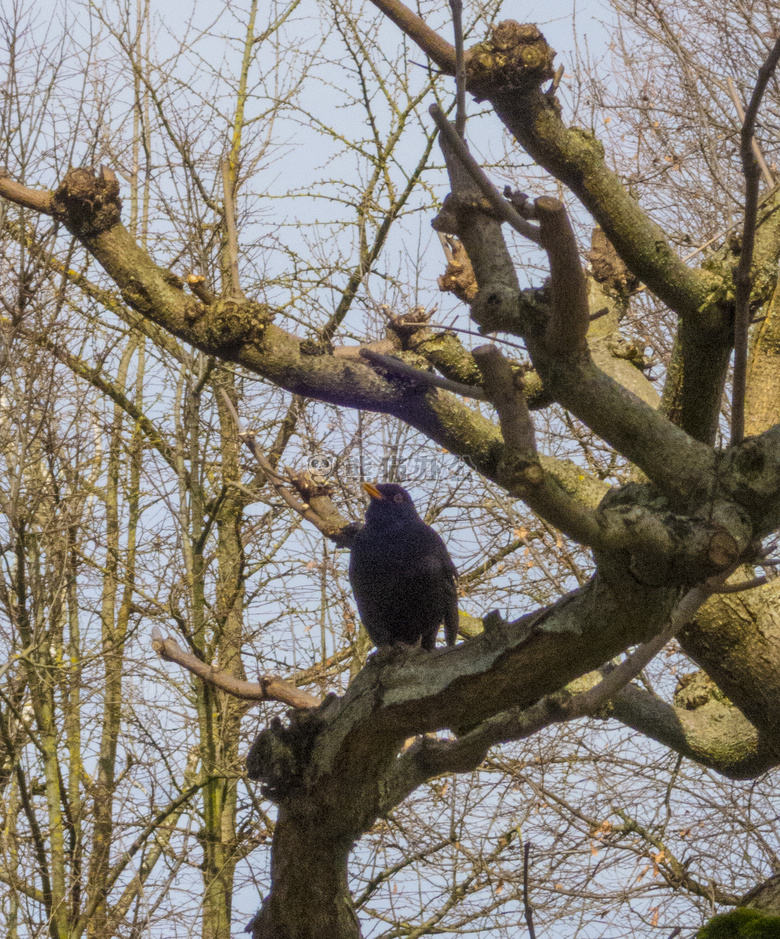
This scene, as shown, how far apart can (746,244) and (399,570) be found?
226 centimetres

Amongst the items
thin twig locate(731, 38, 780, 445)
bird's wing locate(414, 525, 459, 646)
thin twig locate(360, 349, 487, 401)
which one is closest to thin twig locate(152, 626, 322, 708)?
bird's wing locate(414, 525, 459, 646)

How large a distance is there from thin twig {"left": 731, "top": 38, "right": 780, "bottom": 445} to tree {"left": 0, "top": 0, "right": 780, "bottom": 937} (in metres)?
0.01

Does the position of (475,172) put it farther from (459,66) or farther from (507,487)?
(507,487)

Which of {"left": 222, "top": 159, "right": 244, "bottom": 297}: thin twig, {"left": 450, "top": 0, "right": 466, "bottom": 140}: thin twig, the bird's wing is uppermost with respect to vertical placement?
{"left": 222, "top": 159, "right": 244, "bottom": 297}: thin twig

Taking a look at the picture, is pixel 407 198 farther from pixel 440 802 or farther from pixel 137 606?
pixel 440 802

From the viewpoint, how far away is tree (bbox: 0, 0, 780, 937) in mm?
2828

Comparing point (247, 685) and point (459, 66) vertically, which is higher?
point (459, 66)

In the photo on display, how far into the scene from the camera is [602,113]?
704 centimetres

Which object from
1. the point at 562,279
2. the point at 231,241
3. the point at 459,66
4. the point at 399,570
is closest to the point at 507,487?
the point at 562,279

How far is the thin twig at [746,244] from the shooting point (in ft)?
7.82

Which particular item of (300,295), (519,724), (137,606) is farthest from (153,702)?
(519,724)

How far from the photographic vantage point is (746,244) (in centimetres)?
280

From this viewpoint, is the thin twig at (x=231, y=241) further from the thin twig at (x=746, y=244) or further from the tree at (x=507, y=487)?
the thin twig at (x=746, y=244)

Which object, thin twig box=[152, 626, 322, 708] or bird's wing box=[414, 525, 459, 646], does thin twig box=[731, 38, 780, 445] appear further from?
thin twig box=[152, 626, 322, 708]
